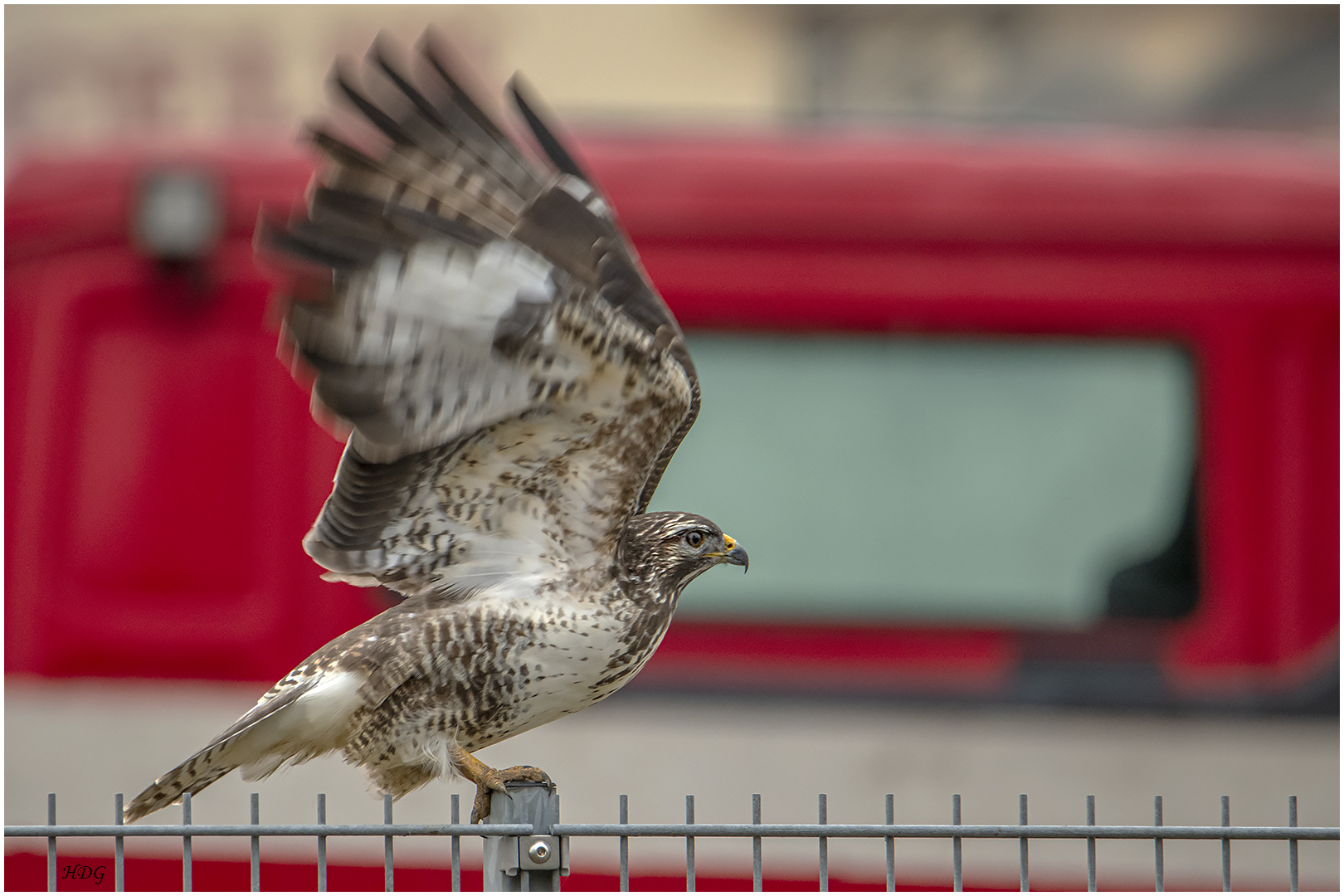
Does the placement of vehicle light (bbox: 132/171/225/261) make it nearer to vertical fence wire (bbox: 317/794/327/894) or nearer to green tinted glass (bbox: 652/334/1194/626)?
green tinted glass (bbox: 652/334/1194/626)

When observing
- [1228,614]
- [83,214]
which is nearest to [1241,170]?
[1228,614]

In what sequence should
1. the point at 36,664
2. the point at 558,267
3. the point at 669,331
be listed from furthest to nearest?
1. the point at 36,664
2. the point at 669,331
3. the point at 558,267

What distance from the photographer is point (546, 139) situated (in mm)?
2002

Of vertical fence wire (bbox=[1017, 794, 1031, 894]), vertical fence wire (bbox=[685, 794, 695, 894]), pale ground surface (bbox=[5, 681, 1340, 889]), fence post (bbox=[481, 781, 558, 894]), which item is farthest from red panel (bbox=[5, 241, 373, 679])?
vertical fence wire (bbox=[1017, 794, 1031, 894])

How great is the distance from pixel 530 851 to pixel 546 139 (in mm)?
1052

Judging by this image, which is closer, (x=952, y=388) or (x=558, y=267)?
(x=558, y=267)

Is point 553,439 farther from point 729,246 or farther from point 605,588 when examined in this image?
point 729,246

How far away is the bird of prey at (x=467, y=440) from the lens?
66.3 inches

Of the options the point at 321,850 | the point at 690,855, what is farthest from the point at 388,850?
the point at 690,855

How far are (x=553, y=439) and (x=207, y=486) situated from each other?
210 centimetres

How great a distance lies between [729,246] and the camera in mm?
3697

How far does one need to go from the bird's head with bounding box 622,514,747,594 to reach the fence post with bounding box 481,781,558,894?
41cm

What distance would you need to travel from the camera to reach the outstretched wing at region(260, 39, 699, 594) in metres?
1.67
